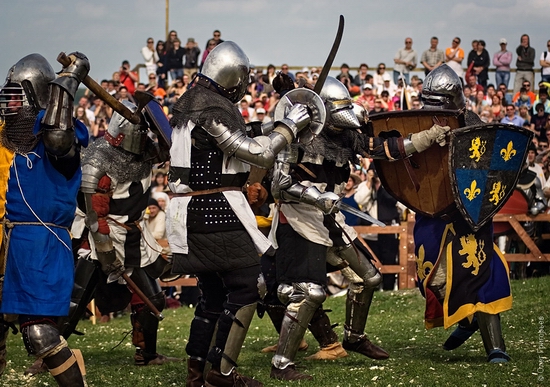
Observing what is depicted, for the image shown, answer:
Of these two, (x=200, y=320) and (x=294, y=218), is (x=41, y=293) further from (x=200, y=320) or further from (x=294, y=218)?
(x=294, y=218)

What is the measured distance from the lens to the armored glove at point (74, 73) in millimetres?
4996

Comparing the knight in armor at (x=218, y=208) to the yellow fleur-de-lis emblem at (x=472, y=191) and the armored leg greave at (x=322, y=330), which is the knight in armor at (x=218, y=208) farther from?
the armored leg greave at (x=322, y=330)

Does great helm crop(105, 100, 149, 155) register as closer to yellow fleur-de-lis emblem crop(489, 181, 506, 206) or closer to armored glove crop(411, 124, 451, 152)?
armored glove crop(411, 124, 451, 152)

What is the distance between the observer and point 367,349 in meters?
7.12

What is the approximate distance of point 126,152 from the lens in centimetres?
702

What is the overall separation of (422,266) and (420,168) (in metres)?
0.71

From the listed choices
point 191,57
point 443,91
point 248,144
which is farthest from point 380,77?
point 248,144

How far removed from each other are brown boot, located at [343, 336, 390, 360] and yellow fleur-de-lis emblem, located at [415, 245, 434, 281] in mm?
631

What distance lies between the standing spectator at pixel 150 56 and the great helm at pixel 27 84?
47.6 ft

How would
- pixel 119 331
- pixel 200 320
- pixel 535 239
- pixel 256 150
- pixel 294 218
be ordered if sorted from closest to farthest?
1. pixel 256 150
2. pixel 200 320
3. pixel 294 218
4. pixel 119 331
5. pixel 535 239

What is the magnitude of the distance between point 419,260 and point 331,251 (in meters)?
0.65

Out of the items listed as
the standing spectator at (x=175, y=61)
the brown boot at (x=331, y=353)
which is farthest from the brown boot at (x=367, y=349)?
the standing spectator at (x=175, y=61)

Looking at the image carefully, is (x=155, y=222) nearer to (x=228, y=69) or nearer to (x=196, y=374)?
(x=196, y=374)

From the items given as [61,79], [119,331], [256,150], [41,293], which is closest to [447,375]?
[256,150]
